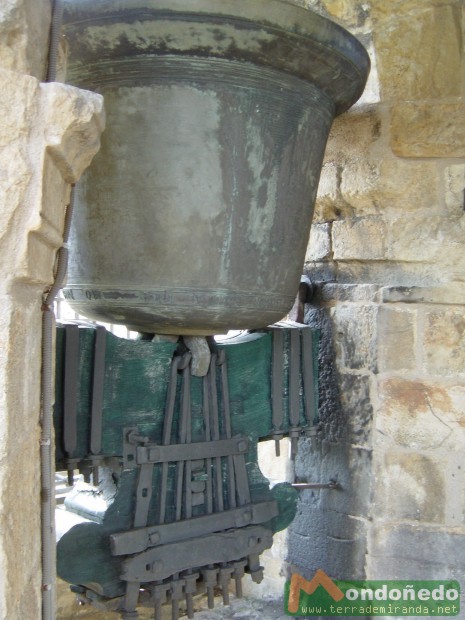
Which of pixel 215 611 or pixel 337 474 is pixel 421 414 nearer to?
pixel 337 474

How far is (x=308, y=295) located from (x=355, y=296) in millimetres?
164

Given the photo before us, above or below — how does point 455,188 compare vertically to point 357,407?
above

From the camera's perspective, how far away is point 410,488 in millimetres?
1698

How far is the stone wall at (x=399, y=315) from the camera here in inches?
66.4

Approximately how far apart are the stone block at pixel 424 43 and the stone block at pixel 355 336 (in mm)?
576

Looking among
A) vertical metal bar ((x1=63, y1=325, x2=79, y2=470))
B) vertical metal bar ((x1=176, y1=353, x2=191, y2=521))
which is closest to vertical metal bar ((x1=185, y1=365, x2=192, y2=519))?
vertical metal bar ((x1=176, y1=353, x2=191, y2=521))

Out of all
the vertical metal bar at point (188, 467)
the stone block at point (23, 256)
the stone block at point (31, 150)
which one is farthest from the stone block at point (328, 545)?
the stone block at point (31, 150)

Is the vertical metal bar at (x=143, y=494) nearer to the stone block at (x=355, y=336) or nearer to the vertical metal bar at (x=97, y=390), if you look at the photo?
the vertical metal bar at (x=97, y=390)

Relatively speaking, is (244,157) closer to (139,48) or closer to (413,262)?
(139,48)

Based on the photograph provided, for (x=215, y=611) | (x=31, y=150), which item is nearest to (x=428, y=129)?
(x=31, y=150)

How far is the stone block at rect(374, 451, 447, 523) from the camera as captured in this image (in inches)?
66.2

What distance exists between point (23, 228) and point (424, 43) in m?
1.35

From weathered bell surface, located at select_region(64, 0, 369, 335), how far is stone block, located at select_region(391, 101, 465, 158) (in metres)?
0.45

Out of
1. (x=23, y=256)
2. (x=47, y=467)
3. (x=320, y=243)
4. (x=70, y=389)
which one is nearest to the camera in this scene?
(x=23, y=256)
